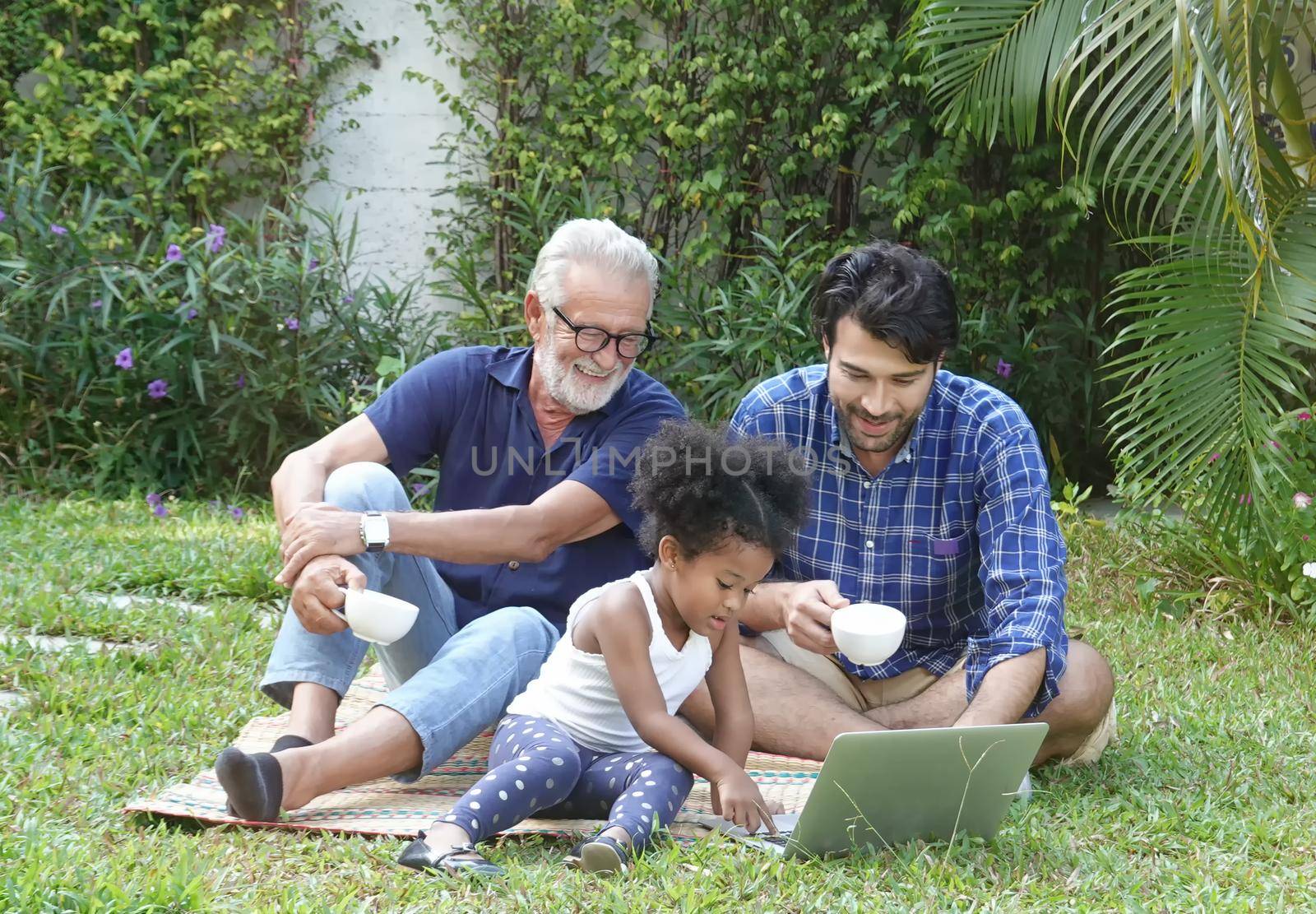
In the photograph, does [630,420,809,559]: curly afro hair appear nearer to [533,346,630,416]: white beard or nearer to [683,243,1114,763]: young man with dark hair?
[683,243,1114,763]: young man with dark hair

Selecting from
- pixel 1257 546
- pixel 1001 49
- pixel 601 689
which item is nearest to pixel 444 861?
pixel 601 689

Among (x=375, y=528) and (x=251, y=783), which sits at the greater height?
(x=375, y=528)

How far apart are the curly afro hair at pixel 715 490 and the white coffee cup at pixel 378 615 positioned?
1.71ft

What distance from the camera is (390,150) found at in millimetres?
6953

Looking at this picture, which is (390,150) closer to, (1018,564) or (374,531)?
(374,531)

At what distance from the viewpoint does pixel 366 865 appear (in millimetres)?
2385

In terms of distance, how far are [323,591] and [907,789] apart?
126 centimetres

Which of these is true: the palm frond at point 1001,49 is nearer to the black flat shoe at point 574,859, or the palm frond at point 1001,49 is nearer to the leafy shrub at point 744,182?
the leafy shrub at point 744,182

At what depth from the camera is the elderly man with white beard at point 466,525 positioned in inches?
108

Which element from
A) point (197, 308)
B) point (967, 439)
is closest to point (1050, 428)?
point (967, 439)

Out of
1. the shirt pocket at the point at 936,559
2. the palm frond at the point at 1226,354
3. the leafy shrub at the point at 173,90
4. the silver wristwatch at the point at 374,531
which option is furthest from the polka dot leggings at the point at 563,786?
the leafy shrub at the point at 173,90

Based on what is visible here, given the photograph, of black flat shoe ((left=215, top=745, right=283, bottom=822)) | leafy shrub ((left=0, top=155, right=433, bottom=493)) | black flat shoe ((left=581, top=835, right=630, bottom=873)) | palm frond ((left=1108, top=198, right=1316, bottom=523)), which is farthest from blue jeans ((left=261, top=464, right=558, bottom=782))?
leafy shrub ((left=0, top=155, right=433, bottom=493))

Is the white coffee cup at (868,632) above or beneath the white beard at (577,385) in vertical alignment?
beneath

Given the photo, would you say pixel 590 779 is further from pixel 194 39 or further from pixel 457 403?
pixel 194 39
